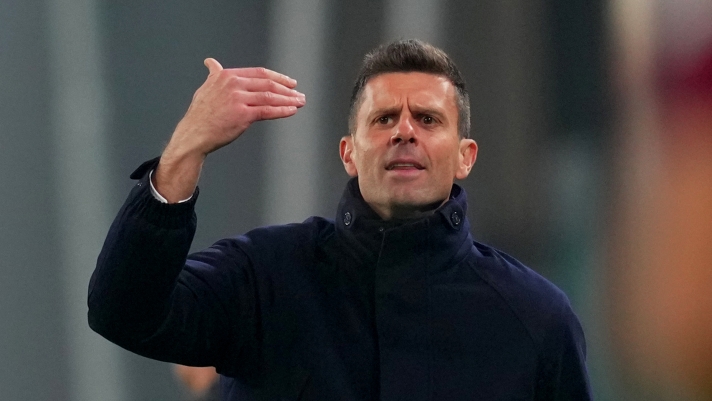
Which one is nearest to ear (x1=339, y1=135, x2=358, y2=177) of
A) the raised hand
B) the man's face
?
the man's face

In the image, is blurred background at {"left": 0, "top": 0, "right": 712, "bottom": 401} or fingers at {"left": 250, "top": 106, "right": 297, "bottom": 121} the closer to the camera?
fingers at {"left": 250, "top": 106, "right": 297, "bottom": 121}

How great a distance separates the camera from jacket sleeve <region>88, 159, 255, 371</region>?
70 centimetres

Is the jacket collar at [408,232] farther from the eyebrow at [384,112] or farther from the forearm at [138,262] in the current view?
the forearm at [138,262]

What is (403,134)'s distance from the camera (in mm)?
921

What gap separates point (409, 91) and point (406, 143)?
0.07 metres

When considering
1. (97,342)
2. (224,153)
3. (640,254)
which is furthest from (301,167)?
(640,254)

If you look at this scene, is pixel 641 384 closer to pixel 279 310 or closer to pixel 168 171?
pixel 279 310

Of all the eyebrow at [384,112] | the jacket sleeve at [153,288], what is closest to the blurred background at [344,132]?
the eyebrow at [384,112]

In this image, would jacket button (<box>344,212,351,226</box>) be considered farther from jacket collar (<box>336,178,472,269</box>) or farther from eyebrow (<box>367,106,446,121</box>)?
eyebrow (<box>367,106,446,121</box>)

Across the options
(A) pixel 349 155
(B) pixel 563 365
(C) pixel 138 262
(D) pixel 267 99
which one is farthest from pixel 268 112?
(B) pixel 563 365

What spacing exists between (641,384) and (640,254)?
178mm

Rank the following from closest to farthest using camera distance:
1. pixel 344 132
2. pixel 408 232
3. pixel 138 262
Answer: pixel 138 262 < pixel 408 232 < pixel 344 132

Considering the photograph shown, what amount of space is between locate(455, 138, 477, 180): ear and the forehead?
0.06 meters

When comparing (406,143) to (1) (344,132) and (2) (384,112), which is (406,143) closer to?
(2) (384,112)
